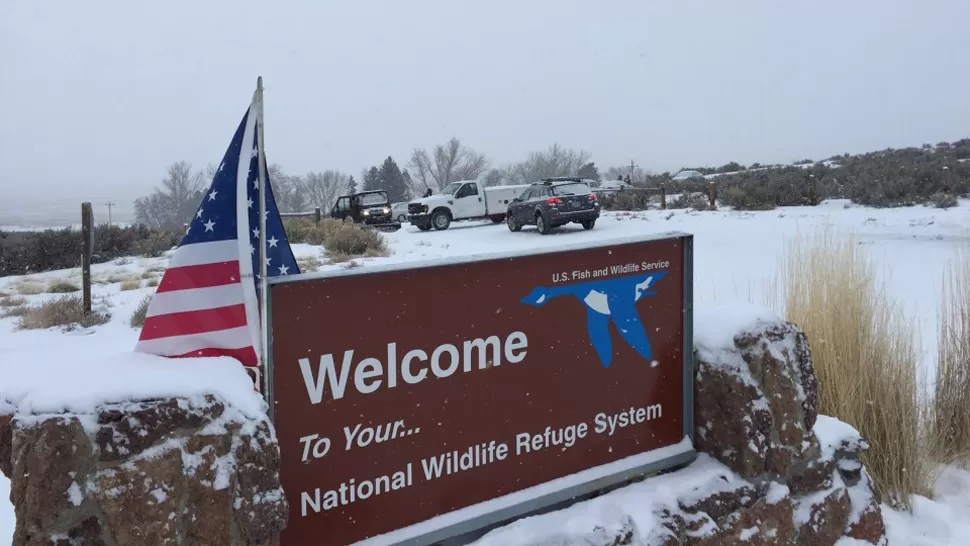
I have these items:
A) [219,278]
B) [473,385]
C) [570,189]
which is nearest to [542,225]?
[570,189]

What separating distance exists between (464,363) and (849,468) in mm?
2204

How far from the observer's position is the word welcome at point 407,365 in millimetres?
2367

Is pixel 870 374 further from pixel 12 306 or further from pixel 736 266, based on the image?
pixel 12 306

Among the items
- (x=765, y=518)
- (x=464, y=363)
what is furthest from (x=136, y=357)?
(x=765, y=518)

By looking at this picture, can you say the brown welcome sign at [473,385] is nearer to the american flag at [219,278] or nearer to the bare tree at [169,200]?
the american flag at [219,278]

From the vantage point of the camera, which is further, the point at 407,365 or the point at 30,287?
the point at 30,287

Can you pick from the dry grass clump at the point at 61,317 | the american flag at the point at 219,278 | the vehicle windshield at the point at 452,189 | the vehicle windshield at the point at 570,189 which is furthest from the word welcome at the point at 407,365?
the vehicle windshield at the point at 452,189

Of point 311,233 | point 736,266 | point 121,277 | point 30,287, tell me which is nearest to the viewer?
point 736,266

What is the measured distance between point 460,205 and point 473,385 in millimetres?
23554

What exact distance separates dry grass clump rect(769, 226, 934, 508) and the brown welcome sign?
1.75 meters

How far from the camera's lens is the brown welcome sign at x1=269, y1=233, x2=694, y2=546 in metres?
2.36

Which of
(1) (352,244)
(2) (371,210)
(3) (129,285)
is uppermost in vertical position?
(2) (371,210)

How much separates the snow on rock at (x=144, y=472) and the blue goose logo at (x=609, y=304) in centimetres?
125

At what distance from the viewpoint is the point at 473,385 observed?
2721 millimetres
